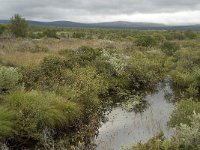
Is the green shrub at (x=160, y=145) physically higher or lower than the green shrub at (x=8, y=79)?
lower

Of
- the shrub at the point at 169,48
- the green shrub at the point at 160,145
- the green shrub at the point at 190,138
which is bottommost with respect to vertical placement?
the shrub at the point at 169,48

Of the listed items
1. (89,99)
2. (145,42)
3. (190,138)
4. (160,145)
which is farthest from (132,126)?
(145,42)

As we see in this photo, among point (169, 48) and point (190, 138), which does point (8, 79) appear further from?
point (169, 48)

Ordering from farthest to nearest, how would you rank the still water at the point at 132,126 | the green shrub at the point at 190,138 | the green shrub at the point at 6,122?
the still water at the point at 132,126 < the green shrub at the point at 6,122 < the green shrub at the point at 190,138

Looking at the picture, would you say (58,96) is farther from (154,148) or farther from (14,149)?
(154,148)

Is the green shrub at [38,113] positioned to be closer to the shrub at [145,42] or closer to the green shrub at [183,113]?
the green shrub at [183,113]

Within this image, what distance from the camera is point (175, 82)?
81.3 ft

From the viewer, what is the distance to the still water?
13258mm

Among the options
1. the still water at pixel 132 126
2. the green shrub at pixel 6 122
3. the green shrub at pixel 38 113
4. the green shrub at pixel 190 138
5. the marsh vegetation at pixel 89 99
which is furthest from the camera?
the still water at pixel 132 126

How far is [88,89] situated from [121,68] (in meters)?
6.34

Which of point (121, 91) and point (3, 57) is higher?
point (3, 57)

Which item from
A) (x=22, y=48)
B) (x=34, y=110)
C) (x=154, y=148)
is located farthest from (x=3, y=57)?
(x=154, y=148)

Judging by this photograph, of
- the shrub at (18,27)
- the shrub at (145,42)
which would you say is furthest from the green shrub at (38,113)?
the shrub at (18,27)

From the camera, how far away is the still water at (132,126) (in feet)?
43.5
